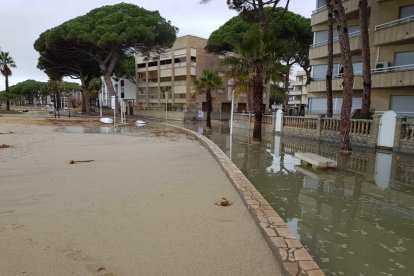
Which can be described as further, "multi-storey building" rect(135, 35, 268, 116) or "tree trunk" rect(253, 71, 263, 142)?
"multi-storey building" rect(135, 35, 268, 116)

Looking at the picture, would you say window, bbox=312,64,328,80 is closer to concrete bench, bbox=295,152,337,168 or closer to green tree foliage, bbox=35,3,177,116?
green tree foliage, bbox=35,3,177,116

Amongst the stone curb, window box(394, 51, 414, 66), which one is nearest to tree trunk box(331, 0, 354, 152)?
the stone curb

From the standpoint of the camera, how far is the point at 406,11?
72.9 feet

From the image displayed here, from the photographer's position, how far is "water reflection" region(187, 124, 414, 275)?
384cm

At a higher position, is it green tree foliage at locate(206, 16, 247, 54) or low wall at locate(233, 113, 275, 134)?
green tree foliage at locate(206, 16, 247, 54)

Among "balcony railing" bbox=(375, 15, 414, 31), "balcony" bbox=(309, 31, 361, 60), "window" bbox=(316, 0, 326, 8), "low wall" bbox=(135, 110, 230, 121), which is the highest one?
"window" bbox=(316, 0, 326, 8)

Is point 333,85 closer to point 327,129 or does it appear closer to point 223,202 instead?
point 327,129

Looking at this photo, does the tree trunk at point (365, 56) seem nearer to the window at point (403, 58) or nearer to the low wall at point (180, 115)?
the window at point (403, 58)

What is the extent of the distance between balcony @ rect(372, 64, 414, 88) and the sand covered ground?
60.9 ft

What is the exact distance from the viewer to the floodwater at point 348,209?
3820 millimetres

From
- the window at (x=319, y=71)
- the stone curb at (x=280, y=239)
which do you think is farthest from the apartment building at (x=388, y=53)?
the stone curb at (x=280, y=239)

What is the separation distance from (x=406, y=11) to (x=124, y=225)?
25.3 meters

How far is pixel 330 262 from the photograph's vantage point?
372 centimetres

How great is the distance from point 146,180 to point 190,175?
3.87ft
